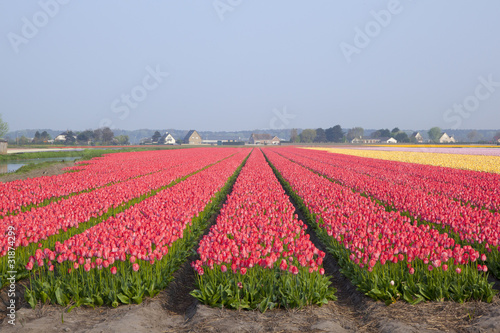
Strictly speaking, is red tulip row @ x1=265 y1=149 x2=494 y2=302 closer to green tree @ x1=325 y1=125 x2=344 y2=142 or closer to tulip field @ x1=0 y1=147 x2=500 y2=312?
tulip field @ x1=0 y1=147 x2=500 y2=312

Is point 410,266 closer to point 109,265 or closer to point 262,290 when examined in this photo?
point 262,290

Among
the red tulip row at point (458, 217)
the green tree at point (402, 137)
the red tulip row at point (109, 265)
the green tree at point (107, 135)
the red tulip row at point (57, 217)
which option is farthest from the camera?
the green tree at point (402, 137)

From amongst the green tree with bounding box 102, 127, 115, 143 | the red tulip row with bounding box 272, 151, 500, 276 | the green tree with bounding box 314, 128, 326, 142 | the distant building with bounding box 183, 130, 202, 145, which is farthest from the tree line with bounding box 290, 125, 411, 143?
the red tulip row with bounding box 272, 151, 500, 276

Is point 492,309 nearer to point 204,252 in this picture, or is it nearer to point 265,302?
point 265,302

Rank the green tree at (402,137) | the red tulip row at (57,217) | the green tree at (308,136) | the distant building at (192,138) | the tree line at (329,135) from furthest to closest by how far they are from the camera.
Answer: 1. the distant building at (192,138)
2. the green tree at (308,136)
3. the tree line at (329,135)
4. the green tree at (402,137)
5. the red tulip row at (57,217)

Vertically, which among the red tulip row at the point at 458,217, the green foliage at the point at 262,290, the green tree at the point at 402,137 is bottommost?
the green foliage at the point at 262,290

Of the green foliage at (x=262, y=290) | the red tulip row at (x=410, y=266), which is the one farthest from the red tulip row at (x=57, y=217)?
the red tulip row at (x=410, y=266)

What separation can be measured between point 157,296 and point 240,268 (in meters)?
1.51

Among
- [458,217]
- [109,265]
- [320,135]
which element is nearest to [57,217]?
[109,265]

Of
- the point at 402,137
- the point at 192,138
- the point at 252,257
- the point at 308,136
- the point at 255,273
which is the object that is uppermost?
the point at 308,136

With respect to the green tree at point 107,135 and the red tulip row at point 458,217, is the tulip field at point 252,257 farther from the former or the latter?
the green tree at point 107,135

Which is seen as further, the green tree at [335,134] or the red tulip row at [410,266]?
the green tree at [335,134]

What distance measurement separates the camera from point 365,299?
19.8ft

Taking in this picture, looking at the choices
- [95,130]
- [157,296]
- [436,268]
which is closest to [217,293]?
[157,296]
